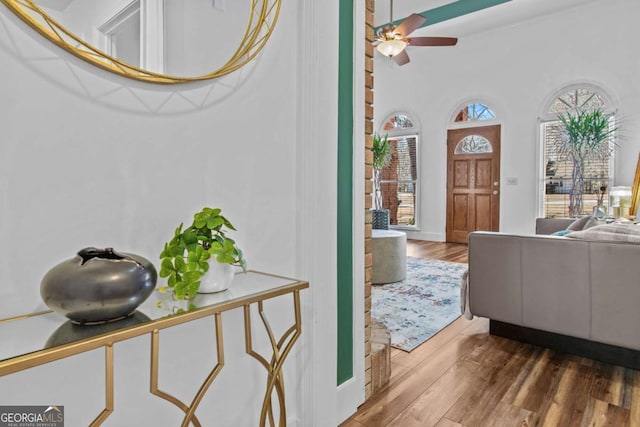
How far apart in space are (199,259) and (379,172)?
6897 millimetres

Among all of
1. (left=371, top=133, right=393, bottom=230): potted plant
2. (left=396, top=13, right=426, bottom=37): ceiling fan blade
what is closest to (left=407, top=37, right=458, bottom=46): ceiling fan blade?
(left=396, top=13, right=426, bottom=37): ceiling fan blade

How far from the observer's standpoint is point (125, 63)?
3.11ft

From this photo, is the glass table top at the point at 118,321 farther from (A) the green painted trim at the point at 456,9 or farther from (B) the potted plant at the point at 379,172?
(A) the green painted trim at the point at 456,9

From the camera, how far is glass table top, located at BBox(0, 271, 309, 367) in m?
0.65

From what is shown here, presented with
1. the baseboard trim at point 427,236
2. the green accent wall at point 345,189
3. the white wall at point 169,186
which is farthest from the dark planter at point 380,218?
the white wall at point 169,186

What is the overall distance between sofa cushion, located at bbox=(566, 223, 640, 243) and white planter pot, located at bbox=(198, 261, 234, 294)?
201 centimetres

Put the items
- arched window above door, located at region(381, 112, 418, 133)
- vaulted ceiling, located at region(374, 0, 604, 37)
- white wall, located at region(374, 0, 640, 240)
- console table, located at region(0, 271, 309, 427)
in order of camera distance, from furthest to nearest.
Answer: arched window above door, located at region(381, 112, 418, 133) < vaulted ceiling, located at region(374, 0, 604, 37) < white wall, located at region(374, 0, 640, 240) < console table, located at region(0, 271, 309, 427)

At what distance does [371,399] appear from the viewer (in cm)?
177

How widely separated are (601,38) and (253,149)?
6046 mm

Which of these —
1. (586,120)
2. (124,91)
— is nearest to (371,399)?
(124,91)

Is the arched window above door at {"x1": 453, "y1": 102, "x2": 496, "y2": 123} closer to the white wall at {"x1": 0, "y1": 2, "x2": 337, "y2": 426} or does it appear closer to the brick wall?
the brick wall

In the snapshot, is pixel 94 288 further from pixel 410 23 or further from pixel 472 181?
pixel 472 181

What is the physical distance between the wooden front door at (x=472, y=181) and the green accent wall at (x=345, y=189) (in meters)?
5.43

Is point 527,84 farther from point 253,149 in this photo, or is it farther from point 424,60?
point 253,149
